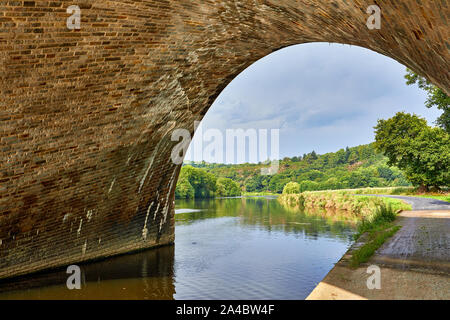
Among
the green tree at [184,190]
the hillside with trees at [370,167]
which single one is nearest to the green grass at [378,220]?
the hillside with trees at [370,167]

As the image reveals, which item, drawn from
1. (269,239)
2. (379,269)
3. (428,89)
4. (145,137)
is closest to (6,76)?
(145,137)

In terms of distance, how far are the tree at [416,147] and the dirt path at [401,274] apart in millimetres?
23092

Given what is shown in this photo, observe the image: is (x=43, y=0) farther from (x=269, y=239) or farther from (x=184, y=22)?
(x=269, y=239)

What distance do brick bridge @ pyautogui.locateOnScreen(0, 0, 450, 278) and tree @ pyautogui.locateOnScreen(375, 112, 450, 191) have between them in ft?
85.6

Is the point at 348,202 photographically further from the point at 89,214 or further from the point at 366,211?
the point at 89,214

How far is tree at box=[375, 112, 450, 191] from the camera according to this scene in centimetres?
2756

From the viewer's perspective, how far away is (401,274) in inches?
206

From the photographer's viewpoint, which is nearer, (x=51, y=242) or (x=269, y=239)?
(x=51, y=242)

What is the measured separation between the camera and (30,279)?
6.80 meters

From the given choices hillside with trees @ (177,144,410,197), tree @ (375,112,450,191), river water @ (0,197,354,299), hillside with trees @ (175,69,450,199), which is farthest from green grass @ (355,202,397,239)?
hillside with trees @ (177,144,410,197)

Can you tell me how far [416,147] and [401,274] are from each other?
27.1 m

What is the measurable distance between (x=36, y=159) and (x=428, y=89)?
19662mm

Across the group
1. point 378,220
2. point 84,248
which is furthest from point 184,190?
point 84,248

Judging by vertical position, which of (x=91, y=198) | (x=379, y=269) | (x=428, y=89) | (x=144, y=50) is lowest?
(x=379, y=269)
